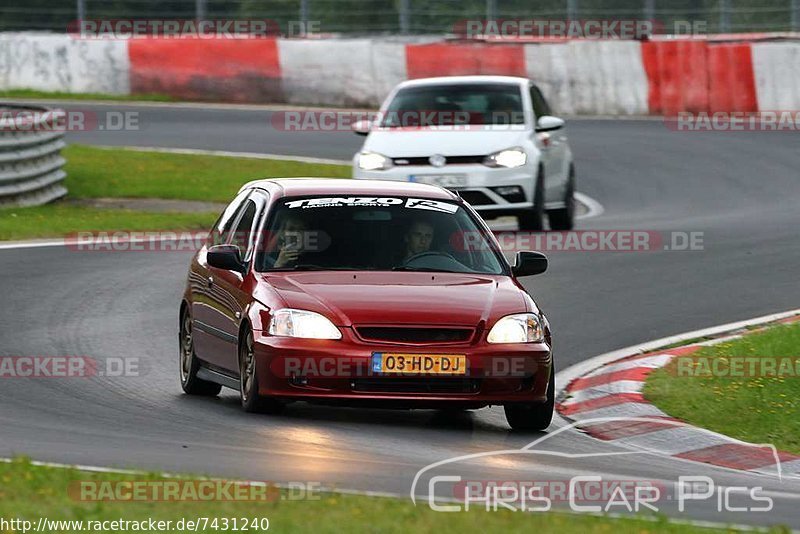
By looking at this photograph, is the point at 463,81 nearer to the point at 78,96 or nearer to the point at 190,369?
the point at 190,369

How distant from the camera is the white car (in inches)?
770

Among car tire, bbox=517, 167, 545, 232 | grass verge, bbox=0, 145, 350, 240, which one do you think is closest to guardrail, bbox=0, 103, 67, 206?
grass verge, bbox=0, 145, 350, 240

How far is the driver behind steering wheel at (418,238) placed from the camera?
10664 millimetres

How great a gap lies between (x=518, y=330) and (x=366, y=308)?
2.69 feet

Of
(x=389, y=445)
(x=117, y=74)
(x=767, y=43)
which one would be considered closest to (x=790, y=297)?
(x=389, y=445)

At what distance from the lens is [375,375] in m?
9.62

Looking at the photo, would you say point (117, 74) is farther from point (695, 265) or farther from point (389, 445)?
point (389, 445)

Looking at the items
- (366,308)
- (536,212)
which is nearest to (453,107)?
(536,212)

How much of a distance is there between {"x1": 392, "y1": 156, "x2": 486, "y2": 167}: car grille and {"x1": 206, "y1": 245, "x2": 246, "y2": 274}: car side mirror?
9014 mm

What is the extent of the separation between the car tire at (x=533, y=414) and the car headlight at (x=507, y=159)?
9707 millimetres

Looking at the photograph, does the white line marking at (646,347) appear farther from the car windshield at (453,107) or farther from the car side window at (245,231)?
the car windshield at (453,107)

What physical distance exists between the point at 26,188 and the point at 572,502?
15.9 metres

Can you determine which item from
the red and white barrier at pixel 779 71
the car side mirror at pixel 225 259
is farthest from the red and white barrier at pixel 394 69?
the car side mirror at pixel 225 259

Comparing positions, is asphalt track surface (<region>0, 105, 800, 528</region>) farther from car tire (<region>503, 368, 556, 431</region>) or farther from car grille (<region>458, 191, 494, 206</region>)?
car grille (<region>458, 191, 494, 206</region>)
